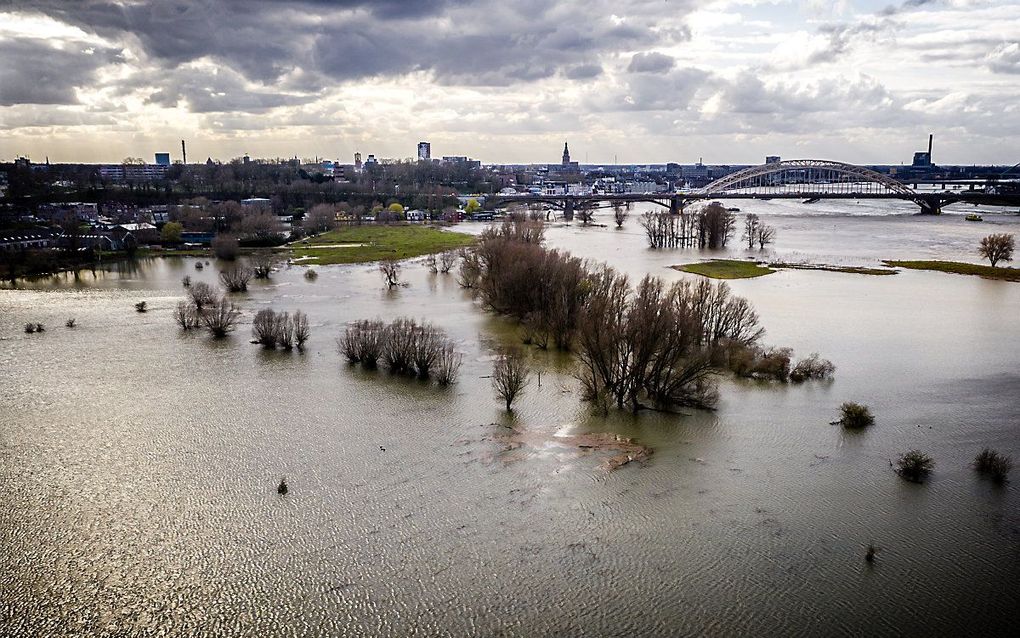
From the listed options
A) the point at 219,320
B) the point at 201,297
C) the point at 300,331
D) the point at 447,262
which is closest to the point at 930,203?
the point at 447,262

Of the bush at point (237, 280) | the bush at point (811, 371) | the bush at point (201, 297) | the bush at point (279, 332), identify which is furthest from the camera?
the bush at point (237, 280)

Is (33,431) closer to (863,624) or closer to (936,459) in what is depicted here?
(863,624)

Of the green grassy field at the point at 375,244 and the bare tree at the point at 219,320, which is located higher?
the green grassy field at the point at 375,244

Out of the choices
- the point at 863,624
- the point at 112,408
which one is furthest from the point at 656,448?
the point at 112,408

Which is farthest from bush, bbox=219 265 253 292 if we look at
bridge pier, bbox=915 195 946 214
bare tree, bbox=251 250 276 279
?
bridge pier, bbox=915 195 946 214

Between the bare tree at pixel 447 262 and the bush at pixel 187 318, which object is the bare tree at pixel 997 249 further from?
the bush at pixel 187 318

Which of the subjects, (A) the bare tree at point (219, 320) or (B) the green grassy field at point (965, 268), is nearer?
(A) the bare tree at point (219, 320)

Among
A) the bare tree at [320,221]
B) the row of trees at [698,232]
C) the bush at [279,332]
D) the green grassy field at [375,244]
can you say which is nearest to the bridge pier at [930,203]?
the row of trees at [698,232]
